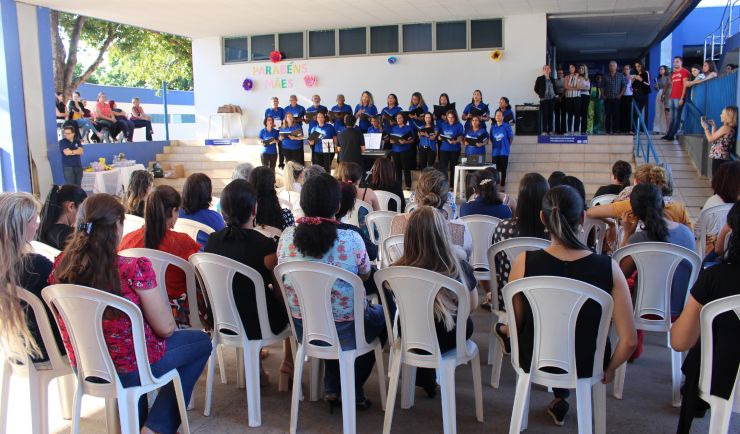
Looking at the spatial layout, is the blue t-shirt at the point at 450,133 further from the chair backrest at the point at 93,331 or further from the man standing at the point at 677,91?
the chair backrest at the point at 93,331

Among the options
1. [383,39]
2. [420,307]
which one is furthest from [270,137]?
[420,307]

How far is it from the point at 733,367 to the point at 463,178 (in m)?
8.60

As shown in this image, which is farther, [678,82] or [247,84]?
[247,84]

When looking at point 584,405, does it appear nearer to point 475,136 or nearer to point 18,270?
point 18,270

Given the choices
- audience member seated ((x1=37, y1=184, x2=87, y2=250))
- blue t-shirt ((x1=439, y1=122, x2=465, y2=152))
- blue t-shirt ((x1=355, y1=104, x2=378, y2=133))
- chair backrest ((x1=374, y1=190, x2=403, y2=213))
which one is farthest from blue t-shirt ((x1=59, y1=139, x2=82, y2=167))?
audience member seated ((x1=37, y1=184, x2=87, y2=250))

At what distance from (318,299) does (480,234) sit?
191 cm

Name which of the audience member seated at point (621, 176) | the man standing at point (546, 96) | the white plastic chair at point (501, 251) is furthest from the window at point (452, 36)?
the white plastic chair at point (501, 251)

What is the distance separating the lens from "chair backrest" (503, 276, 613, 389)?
2.45m

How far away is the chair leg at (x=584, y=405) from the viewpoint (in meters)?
2.56

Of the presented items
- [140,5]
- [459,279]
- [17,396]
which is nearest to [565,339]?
[459,279]

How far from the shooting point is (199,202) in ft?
13.7

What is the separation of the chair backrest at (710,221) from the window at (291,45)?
483 inches

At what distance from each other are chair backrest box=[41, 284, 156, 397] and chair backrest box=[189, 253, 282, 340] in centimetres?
60

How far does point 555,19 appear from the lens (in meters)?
13.8
